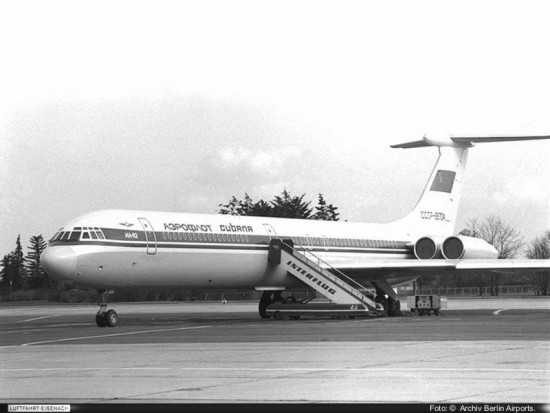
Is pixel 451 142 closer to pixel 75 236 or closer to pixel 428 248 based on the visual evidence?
pixel 428 248

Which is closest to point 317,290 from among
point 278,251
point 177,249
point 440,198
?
point 278,251

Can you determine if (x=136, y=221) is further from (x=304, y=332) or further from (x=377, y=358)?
(x=377, y=358)

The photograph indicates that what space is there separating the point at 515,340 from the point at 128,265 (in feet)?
46.7

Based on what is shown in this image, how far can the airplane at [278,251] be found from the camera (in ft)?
100

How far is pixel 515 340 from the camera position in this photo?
20.2m

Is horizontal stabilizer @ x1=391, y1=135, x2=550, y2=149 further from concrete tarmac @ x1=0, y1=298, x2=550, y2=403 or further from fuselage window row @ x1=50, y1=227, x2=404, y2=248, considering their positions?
concrete tarmac @ x1=0, y1=298, x2=550, y2=403

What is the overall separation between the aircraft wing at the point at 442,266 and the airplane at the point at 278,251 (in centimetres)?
4

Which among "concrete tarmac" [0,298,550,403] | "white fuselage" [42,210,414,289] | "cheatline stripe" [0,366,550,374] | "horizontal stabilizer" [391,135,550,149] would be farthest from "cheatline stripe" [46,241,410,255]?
"cheatline stripe" [0,366,550,374]

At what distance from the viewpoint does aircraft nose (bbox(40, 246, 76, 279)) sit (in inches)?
1165

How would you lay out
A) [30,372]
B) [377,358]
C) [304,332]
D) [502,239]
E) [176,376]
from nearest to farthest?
[176,376]
[30,372]
[377,358]
[304,332]
[502,239]

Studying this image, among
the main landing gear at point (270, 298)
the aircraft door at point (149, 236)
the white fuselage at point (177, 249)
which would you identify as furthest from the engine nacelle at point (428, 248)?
the aircraft door at point (149, 236)

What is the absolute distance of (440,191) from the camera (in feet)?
148

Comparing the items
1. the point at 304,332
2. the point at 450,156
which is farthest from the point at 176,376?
the point at 450,156

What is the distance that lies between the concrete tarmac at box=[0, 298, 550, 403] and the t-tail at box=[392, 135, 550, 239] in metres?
19.0
